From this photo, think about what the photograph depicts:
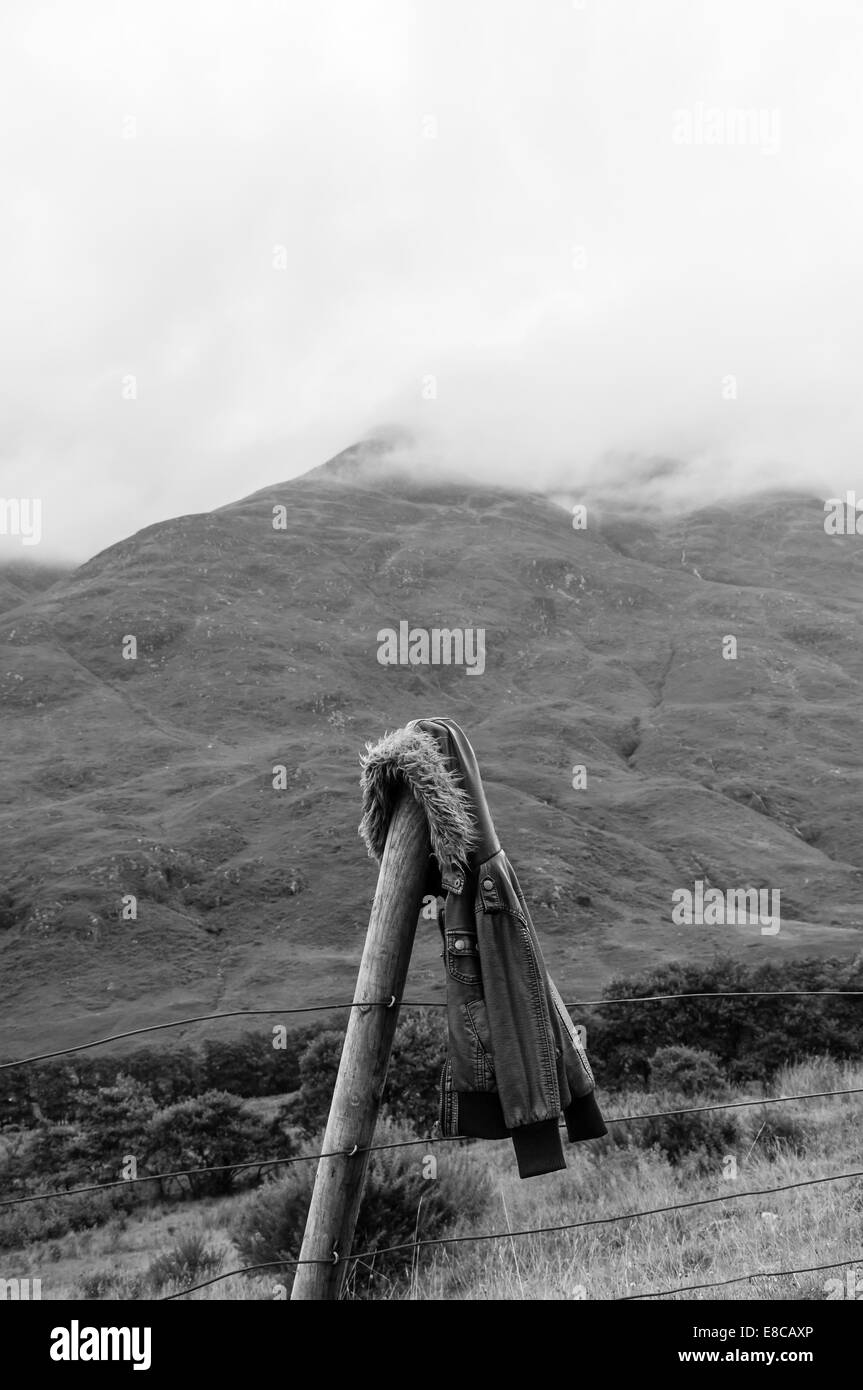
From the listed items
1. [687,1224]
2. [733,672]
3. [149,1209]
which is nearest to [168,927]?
[149,1209]

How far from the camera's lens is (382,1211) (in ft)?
32.8

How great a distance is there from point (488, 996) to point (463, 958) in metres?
0.20

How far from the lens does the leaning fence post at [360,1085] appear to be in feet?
15.1

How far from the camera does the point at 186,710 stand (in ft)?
335

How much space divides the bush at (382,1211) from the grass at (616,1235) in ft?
0.71

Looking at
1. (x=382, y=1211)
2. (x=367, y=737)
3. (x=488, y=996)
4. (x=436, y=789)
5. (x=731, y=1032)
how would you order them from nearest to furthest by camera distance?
(x=488, y=996)
(x=436, y=789)
(x=382, y=1211)
(x=731, y=1032)
(x=367, y=737)

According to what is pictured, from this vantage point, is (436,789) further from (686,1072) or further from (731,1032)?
(731,1032)

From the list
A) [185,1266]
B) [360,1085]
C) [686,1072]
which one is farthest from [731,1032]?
[360,1085]

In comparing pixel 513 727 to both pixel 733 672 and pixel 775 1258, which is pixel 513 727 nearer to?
pixel 733 672

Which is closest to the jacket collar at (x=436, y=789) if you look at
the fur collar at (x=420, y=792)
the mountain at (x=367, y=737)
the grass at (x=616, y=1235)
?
the fur collar at (x=420, y=792)

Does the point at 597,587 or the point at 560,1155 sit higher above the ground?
the point at 597,587
